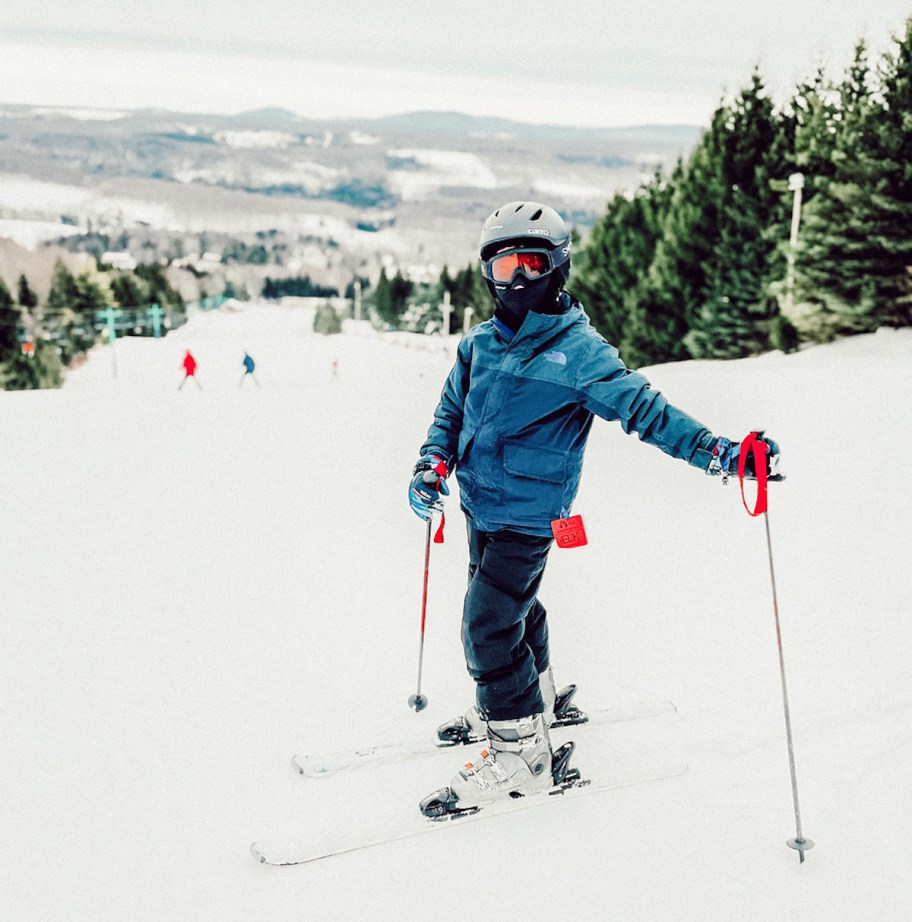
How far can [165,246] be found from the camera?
300 ft

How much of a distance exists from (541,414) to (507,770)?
1294mm

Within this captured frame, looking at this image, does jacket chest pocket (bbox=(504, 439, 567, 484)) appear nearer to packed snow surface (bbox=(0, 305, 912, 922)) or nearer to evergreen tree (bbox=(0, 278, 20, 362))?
packed snow surface (bbox=(0, 305, 912, 922))

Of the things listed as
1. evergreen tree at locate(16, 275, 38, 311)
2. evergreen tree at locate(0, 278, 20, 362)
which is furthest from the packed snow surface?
evergreen tree at locate(16, 275, 38, 311)

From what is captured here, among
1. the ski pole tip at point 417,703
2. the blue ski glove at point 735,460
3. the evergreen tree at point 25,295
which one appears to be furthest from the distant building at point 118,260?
the blue ski glove at point 735,460

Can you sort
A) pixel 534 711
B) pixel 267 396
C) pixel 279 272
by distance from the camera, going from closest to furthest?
pixel 534 711
pixel 267 396
pixel 279 272

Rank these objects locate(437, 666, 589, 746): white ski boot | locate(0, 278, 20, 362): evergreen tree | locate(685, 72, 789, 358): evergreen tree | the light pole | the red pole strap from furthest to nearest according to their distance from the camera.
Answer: locate(0, 278, 20, 362): evergreen tree
locate(685, 72, 789, 358): evergreen tree
the light pole
locate(437, 666, 589, 746): white ski boot
the red pole strap

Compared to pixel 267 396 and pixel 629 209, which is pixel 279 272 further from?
pixel 267 396

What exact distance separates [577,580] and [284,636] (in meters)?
1.98

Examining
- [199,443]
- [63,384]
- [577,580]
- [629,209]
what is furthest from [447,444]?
[63,384]

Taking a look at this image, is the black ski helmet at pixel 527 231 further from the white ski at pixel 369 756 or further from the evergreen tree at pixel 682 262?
the evergreen tree at pixel 682 262

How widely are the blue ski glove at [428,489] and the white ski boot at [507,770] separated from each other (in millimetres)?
811

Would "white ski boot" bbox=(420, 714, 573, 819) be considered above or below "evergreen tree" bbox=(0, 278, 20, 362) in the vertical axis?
above

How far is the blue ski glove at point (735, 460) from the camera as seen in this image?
255 centimetres

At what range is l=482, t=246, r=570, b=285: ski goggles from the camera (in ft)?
9.48
